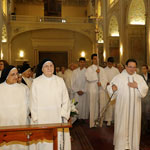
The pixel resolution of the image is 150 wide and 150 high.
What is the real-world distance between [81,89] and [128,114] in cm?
328

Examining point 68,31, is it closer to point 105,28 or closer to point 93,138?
point 105,28

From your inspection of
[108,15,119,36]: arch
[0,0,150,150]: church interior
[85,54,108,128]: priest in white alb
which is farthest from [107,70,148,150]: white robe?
[108,15,119,36]: arch

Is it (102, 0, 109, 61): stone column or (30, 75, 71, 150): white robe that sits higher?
(102, 0, 109, 61): stone column

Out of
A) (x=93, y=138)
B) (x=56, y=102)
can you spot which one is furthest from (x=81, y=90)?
(x=56, y=102)

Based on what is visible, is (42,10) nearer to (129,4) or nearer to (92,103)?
(129,4)

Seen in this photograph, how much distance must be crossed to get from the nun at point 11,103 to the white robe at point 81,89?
12.6 feet

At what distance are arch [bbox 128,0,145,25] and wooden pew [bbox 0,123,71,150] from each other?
451 inches

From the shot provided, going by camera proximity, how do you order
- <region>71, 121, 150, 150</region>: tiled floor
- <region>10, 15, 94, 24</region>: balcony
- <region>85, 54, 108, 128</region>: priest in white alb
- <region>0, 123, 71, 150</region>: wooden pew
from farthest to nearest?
<region>10, 15, 94, 24</region>: balcony, <region>85, 54, 108, 128</region>: priest in white alb, <region>71, 121, 150, 150</region>: tiled floor, <region>0, 123, 71, 150</region>: wooden pew

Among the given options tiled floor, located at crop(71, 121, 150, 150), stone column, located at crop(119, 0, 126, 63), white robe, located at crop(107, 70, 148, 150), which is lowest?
tiled floor, located at crop(71, 121, 150, 150)

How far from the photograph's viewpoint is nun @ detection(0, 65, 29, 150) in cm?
340

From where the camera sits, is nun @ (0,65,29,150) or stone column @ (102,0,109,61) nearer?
nun @ (0,65,29,150)

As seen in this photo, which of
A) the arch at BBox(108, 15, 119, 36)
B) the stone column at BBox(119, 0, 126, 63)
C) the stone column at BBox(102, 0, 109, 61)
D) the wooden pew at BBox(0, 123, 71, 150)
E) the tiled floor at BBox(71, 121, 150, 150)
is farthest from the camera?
the stone column at BBox(102, 0, 109, 61)

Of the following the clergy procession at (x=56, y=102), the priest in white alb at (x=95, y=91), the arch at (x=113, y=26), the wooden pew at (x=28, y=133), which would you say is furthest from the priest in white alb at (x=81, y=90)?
the arch at (x=113, y=26)

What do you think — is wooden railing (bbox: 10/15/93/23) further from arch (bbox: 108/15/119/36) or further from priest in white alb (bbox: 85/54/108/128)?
priest in white alb (bbox: 85/54/108/128)
